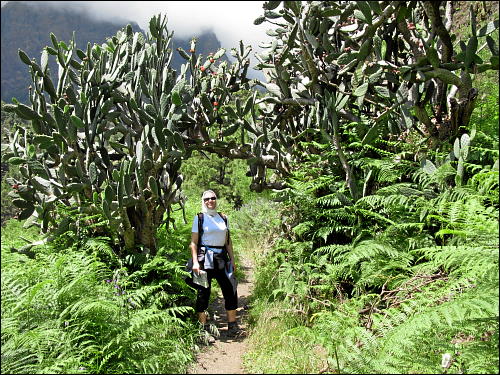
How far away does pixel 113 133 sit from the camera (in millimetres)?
4707

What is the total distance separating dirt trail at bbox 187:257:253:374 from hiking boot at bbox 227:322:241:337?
0.04 metres

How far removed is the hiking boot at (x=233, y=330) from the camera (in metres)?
4.23

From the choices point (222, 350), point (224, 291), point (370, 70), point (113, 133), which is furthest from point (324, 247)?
point (113, 133)

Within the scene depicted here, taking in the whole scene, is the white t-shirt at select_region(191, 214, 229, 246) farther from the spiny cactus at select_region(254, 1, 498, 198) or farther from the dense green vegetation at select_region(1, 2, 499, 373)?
the spiny cactus at select_region(254, 1, 498, 198)

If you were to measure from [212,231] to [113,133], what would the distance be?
166cm

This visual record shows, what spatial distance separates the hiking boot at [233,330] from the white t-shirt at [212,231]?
0.85 meters

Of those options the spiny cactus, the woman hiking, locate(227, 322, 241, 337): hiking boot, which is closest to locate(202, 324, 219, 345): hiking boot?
the woman hiking

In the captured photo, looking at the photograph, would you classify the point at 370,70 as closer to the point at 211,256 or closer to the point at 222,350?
the point at 211,256

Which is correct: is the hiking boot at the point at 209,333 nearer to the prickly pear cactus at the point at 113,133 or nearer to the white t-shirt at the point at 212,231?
the white t-shirt at the point at 212,231

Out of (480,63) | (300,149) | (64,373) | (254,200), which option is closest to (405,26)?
(480,63)

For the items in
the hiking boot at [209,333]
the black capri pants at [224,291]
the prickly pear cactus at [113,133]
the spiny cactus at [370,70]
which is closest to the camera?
the spiny cactus at [370,70]

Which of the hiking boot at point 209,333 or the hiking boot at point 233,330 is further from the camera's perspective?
the hiking boot at point 233,330

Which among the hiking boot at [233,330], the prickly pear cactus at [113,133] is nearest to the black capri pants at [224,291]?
the hiking boot at [233,330]

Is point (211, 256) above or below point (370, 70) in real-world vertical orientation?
below
